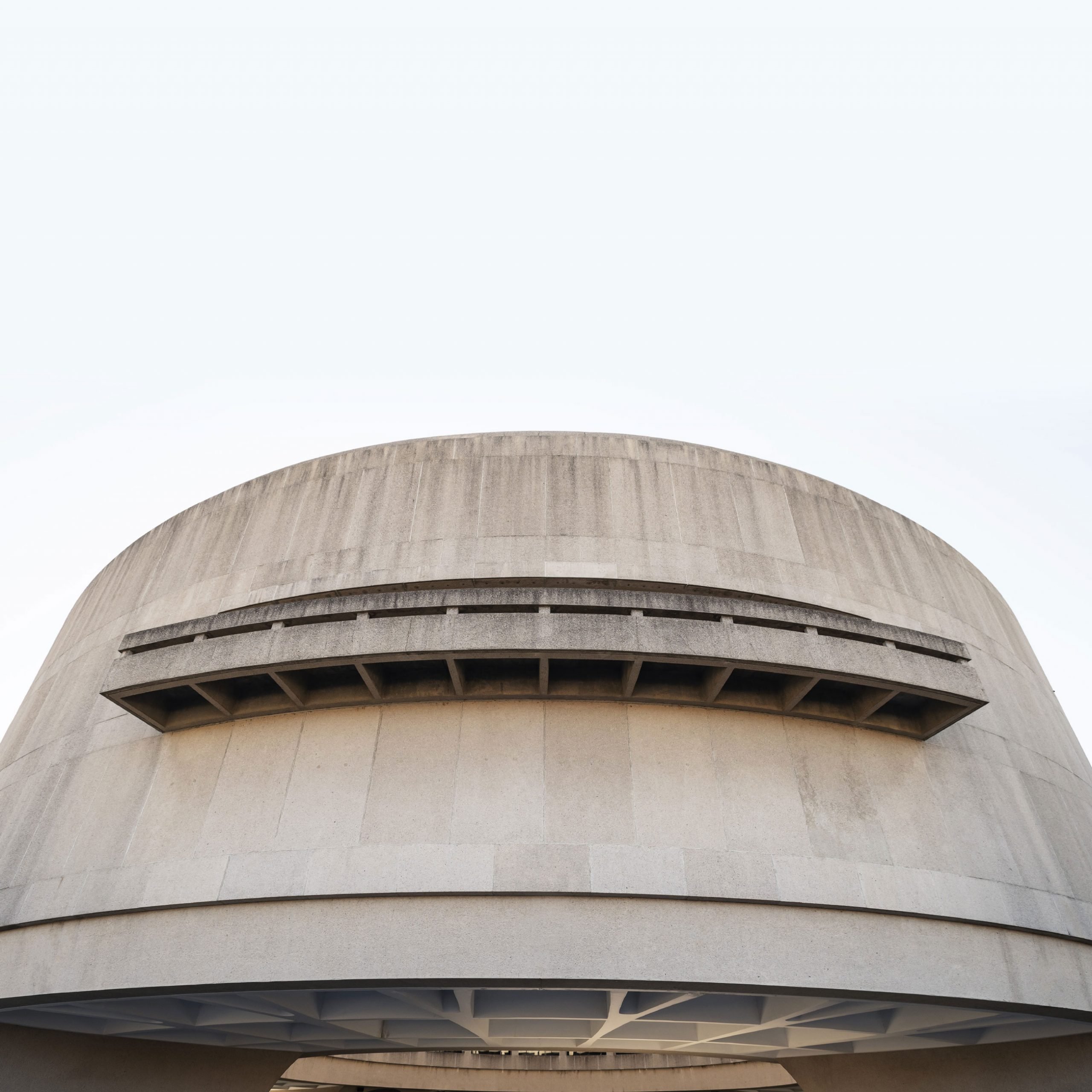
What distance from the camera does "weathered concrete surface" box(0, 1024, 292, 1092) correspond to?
1395 cm

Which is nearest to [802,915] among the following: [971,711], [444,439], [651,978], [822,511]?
[651,978]

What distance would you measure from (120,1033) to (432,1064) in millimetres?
14263

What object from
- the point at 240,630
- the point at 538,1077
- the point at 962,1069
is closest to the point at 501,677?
the point at 240,630

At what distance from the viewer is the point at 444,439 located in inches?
672

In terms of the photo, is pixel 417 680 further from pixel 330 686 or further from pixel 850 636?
pixel 850 636

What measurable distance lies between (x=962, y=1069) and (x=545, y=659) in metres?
12.3

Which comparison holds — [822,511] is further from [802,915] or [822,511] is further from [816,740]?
[802,915]

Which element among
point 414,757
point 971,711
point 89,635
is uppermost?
point 89,635

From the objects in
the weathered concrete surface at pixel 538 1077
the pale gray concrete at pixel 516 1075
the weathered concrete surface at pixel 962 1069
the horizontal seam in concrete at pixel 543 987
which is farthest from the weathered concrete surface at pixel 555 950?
the pale gray concrete at pixel 516 1075

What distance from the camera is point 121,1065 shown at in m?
15.3

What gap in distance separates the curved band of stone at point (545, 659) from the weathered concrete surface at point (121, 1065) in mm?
6787

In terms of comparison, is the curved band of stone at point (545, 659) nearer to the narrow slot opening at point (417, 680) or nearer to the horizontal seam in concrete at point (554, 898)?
the narrow slot opening at point (417, 680)

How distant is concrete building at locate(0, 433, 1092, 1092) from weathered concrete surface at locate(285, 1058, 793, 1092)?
6734 mm

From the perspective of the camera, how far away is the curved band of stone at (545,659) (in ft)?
39.9
